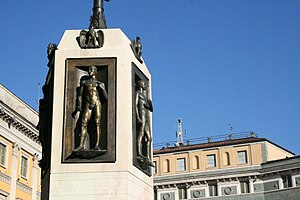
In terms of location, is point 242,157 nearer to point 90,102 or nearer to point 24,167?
point 24,167

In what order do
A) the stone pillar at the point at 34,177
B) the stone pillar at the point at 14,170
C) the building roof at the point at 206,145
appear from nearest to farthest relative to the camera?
the stone pillar at the point at 14,170 < the stone pillar at the point at 34,177 < the building roof at the point at 206,145

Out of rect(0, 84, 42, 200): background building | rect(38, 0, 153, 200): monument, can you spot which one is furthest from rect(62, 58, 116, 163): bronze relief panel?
rect(0, 84, 42, 200): background building

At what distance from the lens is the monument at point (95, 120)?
11.4 m

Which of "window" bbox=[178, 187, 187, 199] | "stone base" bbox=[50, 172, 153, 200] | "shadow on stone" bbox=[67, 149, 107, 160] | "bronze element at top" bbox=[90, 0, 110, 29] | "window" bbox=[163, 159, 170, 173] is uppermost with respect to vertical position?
"window" bbox=[163, 159, 170, 173]

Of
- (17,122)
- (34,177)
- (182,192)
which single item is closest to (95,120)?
(17,122)

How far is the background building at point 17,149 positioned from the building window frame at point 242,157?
79.6ft

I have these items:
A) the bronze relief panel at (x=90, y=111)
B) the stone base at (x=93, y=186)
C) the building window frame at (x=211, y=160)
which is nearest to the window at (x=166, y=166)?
the building window frame at (x=211, y=160)

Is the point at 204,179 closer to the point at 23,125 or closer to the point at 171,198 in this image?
the point at 171,198

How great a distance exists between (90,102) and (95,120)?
0.35 m

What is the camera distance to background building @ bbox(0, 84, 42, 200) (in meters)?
A: 41.4

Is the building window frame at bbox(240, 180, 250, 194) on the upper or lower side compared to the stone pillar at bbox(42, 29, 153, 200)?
upper

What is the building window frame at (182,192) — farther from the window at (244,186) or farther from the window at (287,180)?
the window at (287,180)

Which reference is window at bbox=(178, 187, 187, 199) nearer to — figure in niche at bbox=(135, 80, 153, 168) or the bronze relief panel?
figure in niche at bbox=(135, 80, 153, 168)

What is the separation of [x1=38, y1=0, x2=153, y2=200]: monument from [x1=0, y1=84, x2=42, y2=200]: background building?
2945 cm
